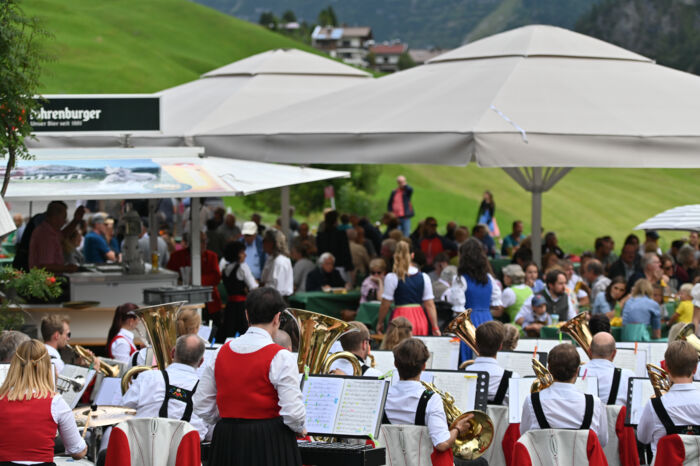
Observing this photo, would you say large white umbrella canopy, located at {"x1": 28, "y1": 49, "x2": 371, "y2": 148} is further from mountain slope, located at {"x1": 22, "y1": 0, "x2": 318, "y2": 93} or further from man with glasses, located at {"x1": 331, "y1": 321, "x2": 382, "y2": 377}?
mountain slope, located at {"x1": 22, "y1": 0, "x2": 318, "y2": 93}

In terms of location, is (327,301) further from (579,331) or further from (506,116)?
(579,331)

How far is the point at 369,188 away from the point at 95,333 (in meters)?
34.3

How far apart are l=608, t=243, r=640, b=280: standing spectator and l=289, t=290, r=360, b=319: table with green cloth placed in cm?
354

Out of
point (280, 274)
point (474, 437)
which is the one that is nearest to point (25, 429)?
point (474, 437)

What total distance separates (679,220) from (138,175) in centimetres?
653

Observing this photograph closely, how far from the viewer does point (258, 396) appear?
5340mm

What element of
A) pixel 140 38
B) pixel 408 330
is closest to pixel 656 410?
pixel 408 330

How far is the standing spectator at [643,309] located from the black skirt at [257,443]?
5962mm

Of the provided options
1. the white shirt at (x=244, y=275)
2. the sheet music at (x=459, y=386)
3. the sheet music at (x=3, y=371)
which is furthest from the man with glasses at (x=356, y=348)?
the white shirt at (x=244, y=275)

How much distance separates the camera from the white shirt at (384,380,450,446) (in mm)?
5957

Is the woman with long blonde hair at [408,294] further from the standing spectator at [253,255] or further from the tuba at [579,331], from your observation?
the standing spectator at [253,255]

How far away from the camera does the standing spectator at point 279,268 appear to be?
41.9 feet

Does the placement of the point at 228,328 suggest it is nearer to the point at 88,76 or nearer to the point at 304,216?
the point at 304,216

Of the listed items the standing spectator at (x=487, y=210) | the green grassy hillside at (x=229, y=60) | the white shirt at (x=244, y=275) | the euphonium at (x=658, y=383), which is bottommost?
the euphonium at (x=658, y=383)
